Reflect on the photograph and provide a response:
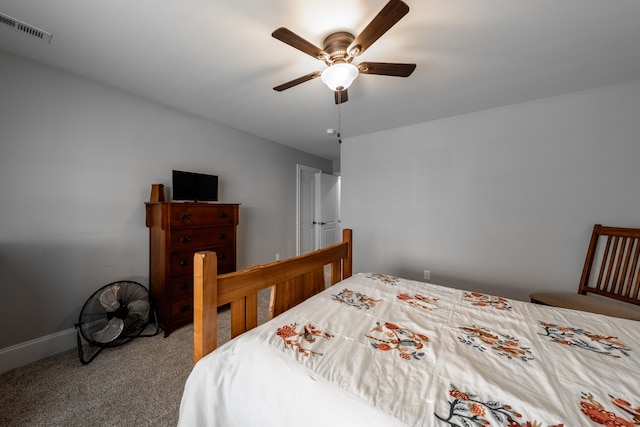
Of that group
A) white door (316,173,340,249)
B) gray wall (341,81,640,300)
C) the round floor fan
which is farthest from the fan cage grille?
white door (316,173,340,249)

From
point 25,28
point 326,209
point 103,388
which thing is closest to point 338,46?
point 25,28

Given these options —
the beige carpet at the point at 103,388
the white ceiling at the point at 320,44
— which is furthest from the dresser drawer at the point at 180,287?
the white ceiling at the point at 320,44

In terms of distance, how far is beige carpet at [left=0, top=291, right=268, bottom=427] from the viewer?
1343 mm

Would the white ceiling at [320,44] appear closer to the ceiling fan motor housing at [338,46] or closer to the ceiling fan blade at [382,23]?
the ceiling fan motor housing at [338,46]

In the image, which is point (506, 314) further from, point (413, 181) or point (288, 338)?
point (413, 181)

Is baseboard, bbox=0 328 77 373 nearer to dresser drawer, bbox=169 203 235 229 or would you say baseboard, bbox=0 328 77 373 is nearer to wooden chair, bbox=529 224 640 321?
dresser drawer, bbox=169 203 235 229

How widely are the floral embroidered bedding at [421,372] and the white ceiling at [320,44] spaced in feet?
5.46

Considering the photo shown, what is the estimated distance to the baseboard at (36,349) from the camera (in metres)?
1.70

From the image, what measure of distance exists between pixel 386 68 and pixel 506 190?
6.62 ft

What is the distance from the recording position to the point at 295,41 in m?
1.20

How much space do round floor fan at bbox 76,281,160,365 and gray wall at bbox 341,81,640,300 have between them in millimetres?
2714

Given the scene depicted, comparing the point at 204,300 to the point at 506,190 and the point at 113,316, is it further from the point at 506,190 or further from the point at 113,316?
the point at 506,190

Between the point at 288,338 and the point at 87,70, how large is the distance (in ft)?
8.54

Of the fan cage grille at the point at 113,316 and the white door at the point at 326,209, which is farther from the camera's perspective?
the white door at the point at 326,209
